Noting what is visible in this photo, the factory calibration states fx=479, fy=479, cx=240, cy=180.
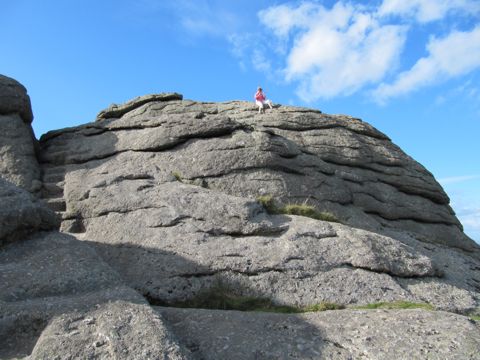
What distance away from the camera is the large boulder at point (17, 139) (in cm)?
2852

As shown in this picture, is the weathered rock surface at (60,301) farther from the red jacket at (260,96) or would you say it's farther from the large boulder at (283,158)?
the red jacket at (260,96)

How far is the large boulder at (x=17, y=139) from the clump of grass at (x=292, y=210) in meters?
13.6

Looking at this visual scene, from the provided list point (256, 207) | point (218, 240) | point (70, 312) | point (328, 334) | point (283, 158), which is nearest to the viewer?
point (70, 312)

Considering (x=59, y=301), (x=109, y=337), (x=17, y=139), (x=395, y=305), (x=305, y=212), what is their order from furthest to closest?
(x=17, y=139) < (x=305, y=212) < (x=395, y=305) < (x=59, y=301) < (x=109, y=337)

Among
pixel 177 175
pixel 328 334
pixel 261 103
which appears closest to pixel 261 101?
pixel 261 103

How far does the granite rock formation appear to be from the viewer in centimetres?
1440

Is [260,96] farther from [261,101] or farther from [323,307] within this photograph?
[323,307]

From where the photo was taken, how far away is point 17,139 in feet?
99.3

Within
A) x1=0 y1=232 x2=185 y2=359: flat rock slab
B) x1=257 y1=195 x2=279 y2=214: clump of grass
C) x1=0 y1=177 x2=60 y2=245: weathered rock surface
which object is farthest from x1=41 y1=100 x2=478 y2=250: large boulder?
x1=0 y1=232 x2=185 y2=359: flat rock slab

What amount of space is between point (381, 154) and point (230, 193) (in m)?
14.8

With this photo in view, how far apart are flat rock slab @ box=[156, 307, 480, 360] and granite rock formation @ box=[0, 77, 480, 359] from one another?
0.06m

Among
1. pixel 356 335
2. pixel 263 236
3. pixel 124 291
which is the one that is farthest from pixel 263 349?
pixel 263 236

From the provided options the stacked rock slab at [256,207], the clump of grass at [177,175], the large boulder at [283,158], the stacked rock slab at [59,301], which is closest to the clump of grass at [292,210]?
the stacked rock slab at [256,207]

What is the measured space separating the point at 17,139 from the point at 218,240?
16.2m
